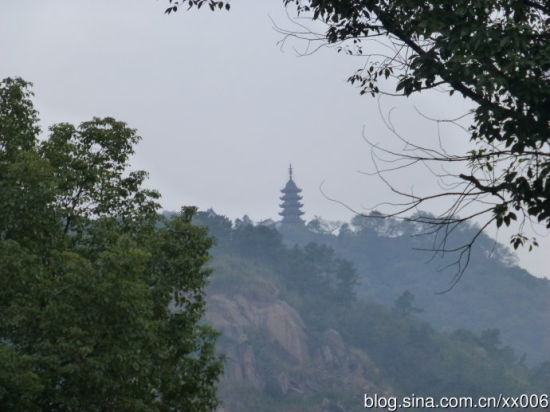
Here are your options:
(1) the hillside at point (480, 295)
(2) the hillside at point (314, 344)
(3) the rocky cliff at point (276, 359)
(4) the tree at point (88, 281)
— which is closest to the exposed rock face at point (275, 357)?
(3) the rocky cliff at point (276, 359)

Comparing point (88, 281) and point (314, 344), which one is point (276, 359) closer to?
point (314, 344)

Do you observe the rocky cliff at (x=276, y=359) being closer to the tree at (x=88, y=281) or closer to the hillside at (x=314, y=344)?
the hillside at (x=314, y=344)

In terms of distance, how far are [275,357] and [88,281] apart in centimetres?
10189

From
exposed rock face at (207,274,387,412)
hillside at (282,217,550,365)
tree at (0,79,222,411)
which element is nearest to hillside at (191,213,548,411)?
exposed rock face at (207,274,387,412)

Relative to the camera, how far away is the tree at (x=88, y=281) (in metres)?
14.6

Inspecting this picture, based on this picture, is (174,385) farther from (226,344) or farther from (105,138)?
(226,344)

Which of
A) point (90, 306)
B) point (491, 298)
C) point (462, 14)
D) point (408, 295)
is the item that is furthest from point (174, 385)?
point (491, 298)

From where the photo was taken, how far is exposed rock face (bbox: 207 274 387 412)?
108156 mm

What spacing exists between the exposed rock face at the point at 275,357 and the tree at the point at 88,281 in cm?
8662

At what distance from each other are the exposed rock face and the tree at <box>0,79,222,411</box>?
86620 mm

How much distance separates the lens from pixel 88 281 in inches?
581

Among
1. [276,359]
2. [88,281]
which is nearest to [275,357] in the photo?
[276,359]

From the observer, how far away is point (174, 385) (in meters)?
17.2

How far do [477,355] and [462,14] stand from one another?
117111mm
